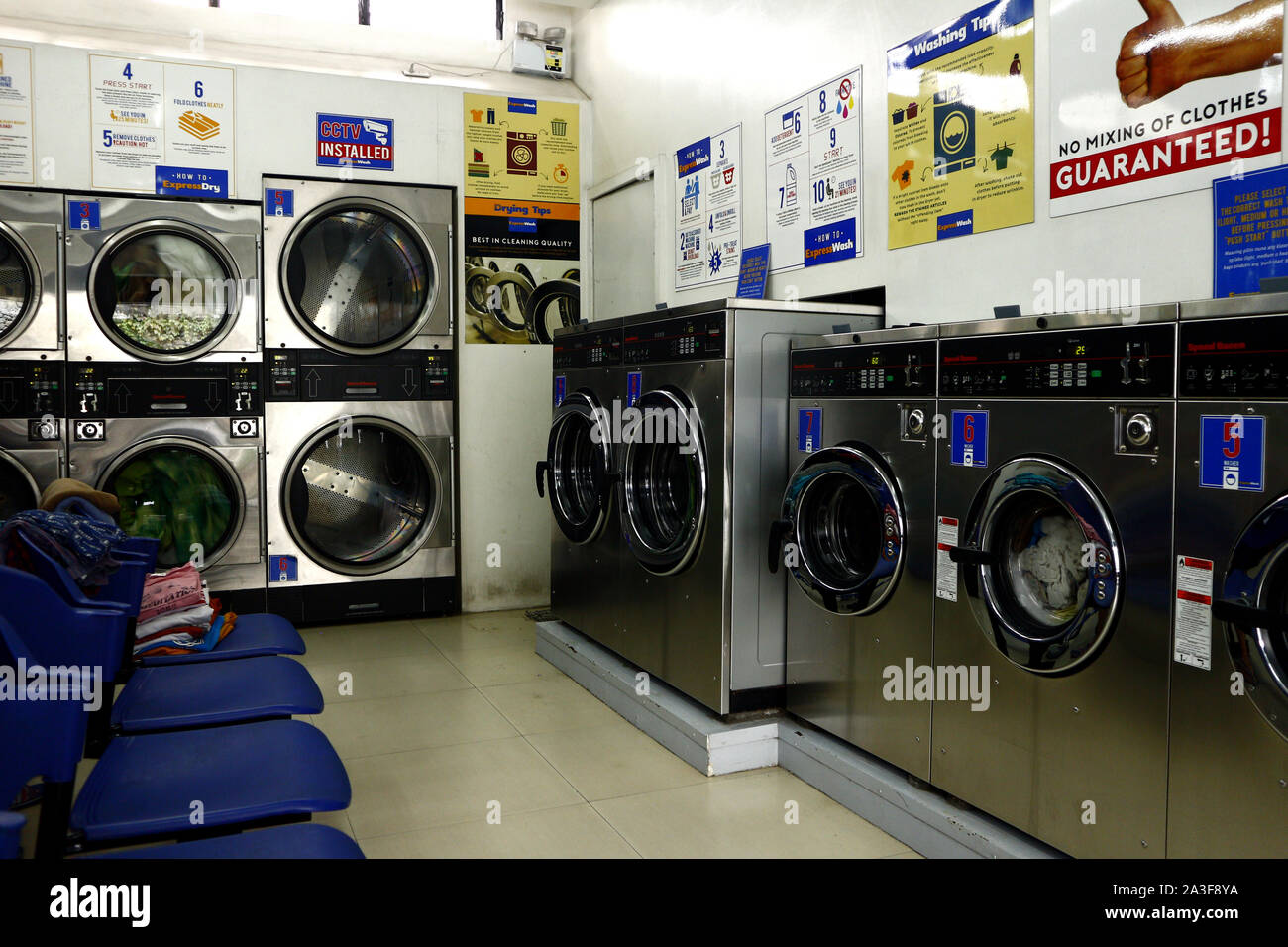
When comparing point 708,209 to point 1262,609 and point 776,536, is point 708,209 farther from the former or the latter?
point 1262,609

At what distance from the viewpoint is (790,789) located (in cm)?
298

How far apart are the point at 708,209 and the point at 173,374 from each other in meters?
2.56

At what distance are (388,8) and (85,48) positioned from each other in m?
1.49

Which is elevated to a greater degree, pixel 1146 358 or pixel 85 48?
pixel 85 48

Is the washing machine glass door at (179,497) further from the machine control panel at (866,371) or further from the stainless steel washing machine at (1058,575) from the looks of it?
the stainless steel washing machine at (1058,575)

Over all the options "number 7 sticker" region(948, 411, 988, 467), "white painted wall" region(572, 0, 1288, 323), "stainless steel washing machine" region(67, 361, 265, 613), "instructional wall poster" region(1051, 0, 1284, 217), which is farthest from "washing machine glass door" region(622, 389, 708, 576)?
"stainless steel washing machine" region(67, 361, 265, 613)

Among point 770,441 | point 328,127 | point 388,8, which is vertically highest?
point 388,8

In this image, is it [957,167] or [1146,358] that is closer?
[1146,358]

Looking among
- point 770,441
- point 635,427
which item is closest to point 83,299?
point 635,427

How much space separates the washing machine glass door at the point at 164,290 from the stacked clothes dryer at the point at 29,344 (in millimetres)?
196

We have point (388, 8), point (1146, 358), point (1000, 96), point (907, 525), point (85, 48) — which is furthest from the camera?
point (388, 8)

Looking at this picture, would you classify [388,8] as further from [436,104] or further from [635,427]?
[635,427]

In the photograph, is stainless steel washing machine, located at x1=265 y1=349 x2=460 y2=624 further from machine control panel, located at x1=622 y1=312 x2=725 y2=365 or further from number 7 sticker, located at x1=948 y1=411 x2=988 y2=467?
number 7 sticker, located at x1=948 y1=411 x2=988 y2=467

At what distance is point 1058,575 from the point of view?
226 centimetres
